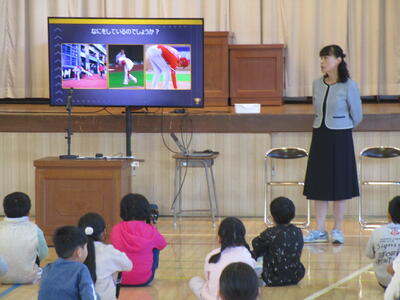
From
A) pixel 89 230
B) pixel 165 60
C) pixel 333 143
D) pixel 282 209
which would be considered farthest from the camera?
pixel 165 60

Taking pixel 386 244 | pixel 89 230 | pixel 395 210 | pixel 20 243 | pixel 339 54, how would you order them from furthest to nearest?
pixel 339 54 < pixel 20 243 < pixel 386 244 < pixel 395 210 < pixel 89 230

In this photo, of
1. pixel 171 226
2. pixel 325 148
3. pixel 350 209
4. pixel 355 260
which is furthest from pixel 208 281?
pixel 350 209

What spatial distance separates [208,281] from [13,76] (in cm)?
673

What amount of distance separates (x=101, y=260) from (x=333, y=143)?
3096 millimetres

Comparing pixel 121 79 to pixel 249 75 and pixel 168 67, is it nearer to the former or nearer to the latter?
pixel 168 67

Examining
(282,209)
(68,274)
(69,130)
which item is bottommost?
(68,274)

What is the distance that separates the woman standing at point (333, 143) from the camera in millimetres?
7488

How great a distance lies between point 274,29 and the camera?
11211mm

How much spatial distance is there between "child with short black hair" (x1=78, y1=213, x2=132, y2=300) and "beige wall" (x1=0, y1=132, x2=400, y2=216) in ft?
12.3

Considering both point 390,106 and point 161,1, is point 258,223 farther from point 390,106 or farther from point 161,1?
point 161,1

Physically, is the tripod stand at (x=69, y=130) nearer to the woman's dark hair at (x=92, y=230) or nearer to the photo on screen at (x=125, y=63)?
the photo on screen at (x=125, y=63)

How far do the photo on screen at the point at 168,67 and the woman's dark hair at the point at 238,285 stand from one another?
18.3ft

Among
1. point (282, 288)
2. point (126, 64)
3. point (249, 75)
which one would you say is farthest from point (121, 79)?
point (282, 288)

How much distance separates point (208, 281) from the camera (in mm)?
5133
